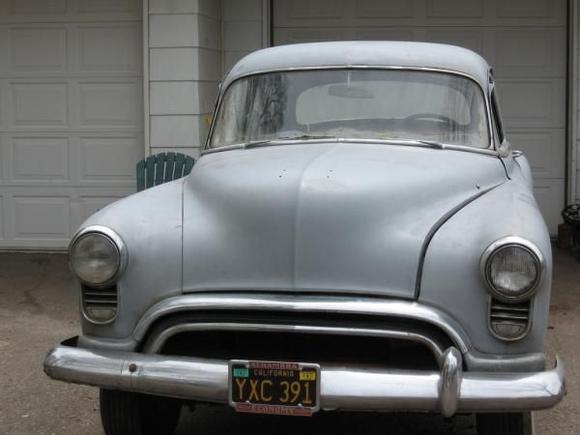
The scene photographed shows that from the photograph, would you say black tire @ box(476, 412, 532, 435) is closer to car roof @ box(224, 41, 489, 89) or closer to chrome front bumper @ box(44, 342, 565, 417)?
chrome front bumper @ box(44, 342, 565, 417)

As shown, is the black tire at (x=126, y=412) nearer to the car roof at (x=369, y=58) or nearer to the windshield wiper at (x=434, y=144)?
the windshield wiper at (x=434, y=144)

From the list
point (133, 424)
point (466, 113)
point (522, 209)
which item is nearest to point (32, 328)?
point (133, 424)

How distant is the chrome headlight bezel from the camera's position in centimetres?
318

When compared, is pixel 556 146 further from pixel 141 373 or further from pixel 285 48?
pixel 141 373

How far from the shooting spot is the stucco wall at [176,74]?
8.45 m

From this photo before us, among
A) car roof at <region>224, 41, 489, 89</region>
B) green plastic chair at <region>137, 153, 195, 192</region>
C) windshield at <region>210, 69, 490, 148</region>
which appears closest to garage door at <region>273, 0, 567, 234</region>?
green plastic chair at <region>137, 153, 195, 192</region>

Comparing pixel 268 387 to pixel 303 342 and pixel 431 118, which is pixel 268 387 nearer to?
pixel 303 342

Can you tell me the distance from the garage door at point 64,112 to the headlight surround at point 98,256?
5624 millimetres

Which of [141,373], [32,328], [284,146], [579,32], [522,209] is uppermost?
[579,32]

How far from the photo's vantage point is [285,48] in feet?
16.4

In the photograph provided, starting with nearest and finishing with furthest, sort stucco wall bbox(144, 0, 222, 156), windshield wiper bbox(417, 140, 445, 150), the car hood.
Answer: the car hood < windshield wiper bbox(417, 140, 445, 150) < stucco wall bbox(144, 0, 222, 156)

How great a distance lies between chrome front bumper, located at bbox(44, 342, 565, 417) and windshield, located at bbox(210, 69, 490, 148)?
1497mm

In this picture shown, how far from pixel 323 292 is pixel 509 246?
2.40 ft

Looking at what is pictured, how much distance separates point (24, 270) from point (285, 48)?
453cm
